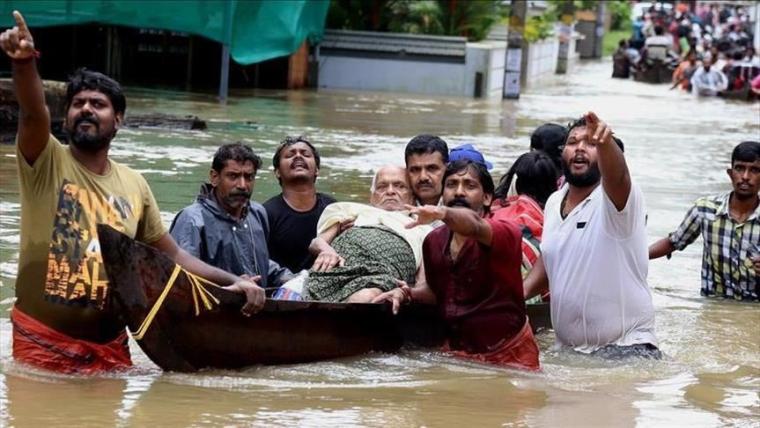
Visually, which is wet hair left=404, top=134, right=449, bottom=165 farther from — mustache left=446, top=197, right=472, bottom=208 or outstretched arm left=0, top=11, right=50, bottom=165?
outstretched arm left=0, top=11, right=50, bottom=165

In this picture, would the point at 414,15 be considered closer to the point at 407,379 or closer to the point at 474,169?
the point at 407,379

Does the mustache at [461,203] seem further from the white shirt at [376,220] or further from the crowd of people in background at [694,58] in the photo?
the crowd of people in background at [694,58]

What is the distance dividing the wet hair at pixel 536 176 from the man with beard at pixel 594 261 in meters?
1.16

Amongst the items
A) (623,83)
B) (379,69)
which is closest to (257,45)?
(379,69)

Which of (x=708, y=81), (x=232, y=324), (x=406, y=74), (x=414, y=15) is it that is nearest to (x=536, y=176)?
(x=232, y=324)

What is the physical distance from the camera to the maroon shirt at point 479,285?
7.32 m

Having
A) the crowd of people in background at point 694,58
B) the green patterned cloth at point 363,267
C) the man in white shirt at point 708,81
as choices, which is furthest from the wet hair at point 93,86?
the man in white shirt at point 708,81

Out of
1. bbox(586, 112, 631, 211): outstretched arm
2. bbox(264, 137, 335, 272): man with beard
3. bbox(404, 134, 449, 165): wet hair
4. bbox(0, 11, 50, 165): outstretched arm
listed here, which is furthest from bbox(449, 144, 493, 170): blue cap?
bbox(0, 11, 50, 165): outstretched arm

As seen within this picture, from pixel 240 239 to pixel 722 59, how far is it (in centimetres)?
3416

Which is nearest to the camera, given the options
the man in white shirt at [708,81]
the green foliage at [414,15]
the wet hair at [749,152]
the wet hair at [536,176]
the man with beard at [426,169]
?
the man with beard at [426,169]

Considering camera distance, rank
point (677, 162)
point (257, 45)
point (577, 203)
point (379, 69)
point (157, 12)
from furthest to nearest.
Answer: point (379, 69)
point (257, 45)
point (157, 12)
point (677, 162)
point (577, 203)

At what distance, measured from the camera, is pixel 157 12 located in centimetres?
2317

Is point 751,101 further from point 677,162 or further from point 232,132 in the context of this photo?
point 232,132

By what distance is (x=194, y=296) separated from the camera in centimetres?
692
